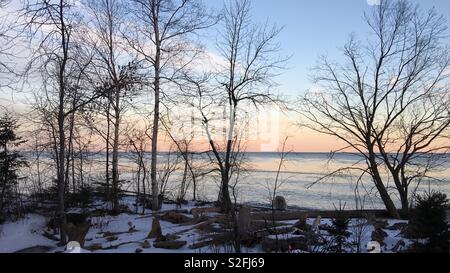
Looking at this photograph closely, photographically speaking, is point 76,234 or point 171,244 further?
point 76,234

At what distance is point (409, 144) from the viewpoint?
48.8 feet

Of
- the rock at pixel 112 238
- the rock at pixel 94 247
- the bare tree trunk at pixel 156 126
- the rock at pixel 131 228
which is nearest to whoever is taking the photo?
the rock at pixel 94 247

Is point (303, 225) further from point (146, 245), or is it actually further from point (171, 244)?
point (146, 245)

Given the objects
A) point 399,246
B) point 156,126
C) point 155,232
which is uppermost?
point 156,126

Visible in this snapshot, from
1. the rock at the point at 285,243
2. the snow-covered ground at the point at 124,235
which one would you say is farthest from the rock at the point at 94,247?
the rock at the point at 285,243

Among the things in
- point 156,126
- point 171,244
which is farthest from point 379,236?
point 156,126

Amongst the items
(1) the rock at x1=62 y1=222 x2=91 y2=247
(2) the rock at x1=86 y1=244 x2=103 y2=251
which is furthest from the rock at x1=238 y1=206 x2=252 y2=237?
(1) the rock at x1=62 y1=222 x2=91 y2=247

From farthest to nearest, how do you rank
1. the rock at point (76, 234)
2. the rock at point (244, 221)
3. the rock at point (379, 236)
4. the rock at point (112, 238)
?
the rock at point (112, 238), the rock at point (76, 234), the rock at point (244, 221), the rock at point (379, 236)

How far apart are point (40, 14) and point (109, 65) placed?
31.6 ft

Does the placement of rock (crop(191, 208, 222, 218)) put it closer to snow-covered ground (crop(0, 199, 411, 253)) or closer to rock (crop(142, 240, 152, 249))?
snow-covered ground (crop(0, 199, 411, 253))

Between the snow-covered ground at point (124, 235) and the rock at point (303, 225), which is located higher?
the rock at point (303, 225)

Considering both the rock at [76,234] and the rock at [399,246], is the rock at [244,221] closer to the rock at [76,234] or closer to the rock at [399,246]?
the rock at [399,246]
